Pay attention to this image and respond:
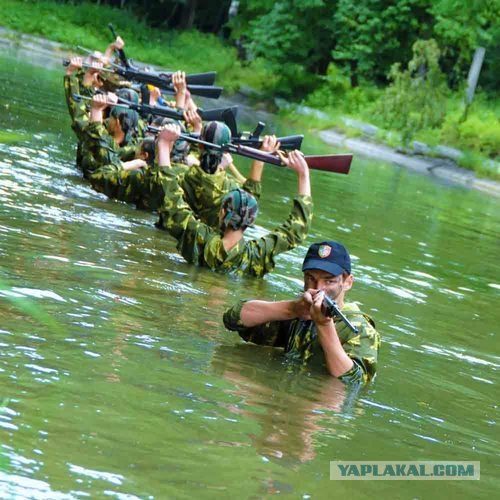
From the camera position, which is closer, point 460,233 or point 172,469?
point 172,469

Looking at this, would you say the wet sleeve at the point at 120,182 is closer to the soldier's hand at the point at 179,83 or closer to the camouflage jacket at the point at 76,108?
the camouflage jacket at the point at 76,108

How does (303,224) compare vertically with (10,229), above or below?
above

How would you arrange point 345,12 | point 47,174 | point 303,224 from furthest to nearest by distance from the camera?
point 345,12
point 47,174
point 303,224

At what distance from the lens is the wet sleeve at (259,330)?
7551 millimetres

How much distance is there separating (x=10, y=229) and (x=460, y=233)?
10892mm

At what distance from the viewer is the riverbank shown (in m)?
33.8

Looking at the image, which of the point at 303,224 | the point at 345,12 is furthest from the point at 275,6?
the point at 303,224

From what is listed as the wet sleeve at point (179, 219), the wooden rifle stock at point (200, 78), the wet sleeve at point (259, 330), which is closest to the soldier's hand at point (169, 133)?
the wet sleeve at point (179, 219)

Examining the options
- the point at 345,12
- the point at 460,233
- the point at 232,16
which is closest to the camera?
the point at 460,233

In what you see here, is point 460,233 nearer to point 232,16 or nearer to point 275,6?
point 275,6

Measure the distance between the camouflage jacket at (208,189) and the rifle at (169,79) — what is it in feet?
12.6

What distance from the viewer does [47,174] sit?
47.5 ft

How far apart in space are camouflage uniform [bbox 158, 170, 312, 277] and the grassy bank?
2395 cm

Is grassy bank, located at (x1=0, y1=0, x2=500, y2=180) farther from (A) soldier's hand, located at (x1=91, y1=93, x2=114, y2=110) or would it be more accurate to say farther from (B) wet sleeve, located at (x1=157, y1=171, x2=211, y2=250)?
(B) wet sleeve, located at (x1=157, y1=171, x2=211, y2=250)
